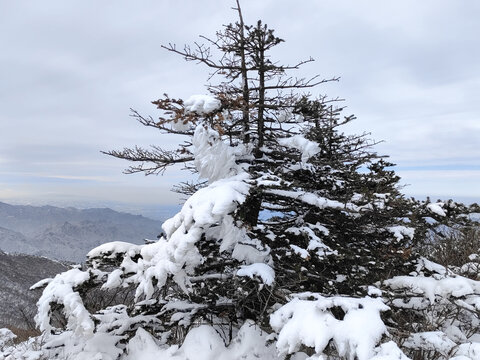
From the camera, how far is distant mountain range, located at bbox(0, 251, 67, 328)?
9142cm

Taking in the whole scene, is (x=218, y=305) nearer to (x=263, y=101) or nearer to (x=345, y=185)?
(x=345, y=185)

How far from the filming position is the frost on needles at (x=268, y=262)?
4453 mm

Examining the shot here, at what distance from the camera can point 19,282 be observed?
116438mm

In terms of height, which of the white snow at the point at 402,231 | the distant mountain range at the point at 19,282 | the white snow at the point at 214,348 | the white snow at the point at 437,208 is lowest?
the distant mountain range at the point at 19,282

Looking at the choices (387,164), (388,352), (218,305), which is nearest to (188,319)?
(218,305)

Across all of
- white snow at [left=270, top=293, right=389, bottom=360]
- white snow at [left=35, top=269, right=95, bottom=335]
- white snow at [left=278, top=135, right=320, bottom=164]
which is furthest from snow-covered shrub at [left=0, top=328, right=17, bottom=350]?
white snow at [left=270, top=293, right=389, bottom=360]

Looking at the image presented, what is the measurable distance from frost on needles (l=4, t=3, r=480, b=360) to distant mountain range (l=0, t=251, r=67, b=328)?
291 feet

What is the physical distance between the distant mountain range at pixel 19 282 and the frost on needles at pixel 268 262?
88701 mm

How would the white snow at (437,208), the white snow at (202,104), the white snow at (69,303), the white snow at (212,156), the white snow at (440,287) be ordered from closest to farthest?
the white snow at (440,287), the white snow at (69,303), the white snow at (202,104), the white snow at (212,156), the white snow at (437,208)

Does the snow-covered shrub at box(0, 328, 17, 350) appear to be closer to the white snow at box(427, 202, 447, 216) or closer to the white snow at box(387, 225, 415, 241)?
the white snow at box(387, 225, 415, 241)

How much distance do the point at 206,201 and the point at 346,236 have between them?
3701mm

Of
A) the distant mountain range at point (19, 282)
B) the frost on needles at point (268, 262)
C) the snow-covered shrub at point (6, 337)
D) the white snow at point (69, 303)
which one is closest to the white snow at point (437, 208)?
the frost on needles at point (268, 262)

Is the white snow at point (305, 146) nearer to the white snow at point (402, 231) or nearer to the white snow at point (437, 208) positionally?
the white snow at point (402, 231)

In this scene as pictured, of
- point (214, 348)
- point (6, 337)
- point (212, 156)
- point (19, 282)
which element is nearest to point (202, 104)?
point (212, 156)
